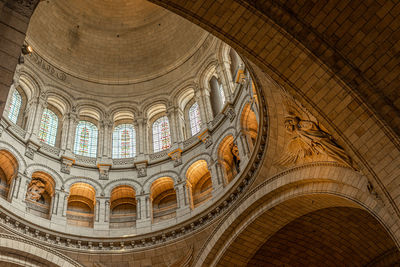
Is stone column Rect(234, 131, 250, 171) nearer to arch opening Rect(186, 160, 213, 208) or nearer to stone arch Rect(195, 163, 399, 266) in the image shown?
stone arch Rect(195, 163, 399, 266)

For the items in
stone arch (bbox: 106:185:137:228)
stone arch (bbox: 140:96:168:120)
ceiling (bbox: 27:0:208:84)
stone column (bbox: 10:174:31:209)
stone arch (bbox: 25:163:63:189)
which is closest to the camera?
stone column (bbox: 10:174:31:209)

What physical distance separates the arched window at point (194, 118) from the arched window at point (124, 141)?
328cm

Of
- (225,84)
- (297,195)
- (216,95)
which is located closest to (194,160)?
(225,84)

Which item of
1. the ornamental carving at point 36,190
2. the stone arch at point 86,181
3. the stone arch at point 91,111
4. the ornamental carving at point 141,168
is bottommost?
the ornamental carving at point 36,190

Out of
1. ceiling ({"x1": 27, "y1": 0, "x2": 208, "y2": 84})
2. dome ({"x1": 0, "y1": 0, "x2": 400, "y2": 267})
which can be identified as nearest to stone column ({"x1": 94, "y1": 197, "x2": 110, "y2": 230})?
dome ({"x1": 0, "y1": 0, "x2": 400, "y2": 267})

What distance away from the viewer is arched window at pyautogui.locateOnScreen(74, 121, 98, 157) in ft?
74.5

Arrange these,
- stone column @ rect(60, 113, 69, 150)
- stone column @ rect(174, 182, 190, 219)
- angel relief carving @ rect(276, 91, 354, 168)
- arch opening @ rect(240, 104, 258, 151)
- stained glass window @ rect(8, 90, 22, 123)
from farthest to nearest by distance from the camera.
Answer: stone column @ rect(60, 113, 69, 150), stained glass window @ rect(8, 90, 22, 123), stone column @ rect(174, 182, 190, 219), arch opening @ rect(240, 104, 258, 151), angel relief carving @ rect(276, 91, 354, 168)

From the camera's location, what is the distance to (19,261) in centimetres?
1655

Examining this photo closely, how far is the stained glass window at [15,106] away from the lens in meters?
21.2

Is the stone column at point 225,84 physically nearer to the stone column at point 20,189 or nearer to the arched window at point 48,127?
the arched window at point 48,127

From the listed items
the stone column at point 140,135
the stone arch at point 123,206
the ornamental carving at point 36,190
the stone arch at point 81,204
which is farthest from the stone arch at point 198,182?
the ornamental carving at point 36,190

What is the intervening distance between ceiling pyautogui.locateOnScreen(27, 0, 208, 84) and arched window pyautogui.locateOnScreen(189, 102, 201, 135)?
317cm

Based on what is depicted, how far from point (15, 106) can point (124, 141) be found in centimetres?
569

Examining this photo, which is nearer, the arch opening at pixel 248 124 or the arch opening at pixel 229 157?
the arch opening at pixel 248 124
